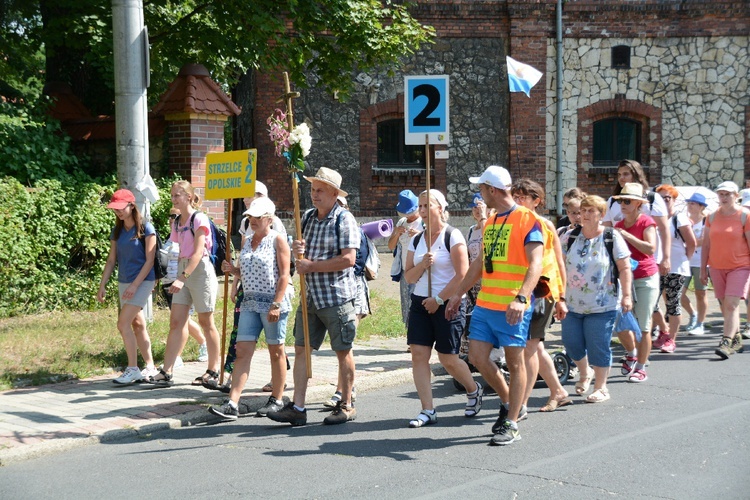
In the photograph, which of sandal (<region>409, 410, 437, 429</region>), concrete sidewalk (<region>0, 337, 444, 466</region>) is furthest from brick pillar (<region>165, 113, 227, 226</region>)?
sandal (<region>409, 410, 437, 429</region>)

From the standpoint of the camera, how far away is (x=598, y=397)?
28.3 ft

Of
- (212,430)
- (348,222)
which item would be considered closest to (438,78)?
(348,222)

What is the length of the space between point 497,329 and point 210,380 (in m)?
3.22

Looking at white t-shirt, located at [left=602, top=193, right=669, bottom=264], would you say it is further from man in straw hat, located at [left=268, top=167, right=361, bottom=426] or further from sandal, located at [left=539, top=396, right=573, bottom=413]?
man in straw hat, located at [left=268, top=167, right=361, bottom=426]

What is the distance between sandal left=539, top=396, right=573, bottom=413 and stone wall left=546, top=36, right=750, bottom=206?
47.9 ft

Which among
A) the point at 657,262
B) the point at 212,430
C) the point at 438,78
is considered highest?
the point at 438,78

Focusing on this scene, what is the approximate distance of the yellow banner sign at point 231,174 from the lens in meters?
8.66

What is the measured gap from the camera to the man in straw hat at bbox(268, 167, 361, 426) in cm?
771

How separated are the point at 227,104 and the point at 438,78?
16.5ft

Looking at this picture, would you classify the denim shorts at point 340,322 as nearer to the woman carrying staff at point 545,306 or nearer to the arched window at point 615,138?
the woman carrying staff at point 545,306

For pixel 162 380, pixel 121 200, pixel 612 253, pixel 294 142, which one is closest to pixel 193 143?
pixel 121 200

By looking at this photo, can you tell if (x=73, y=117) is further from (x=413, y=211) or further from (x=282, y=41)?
(x=413, y=211)

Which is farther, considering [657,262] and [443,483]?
[657,262]

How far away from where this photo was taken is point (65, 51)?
16734 mm
